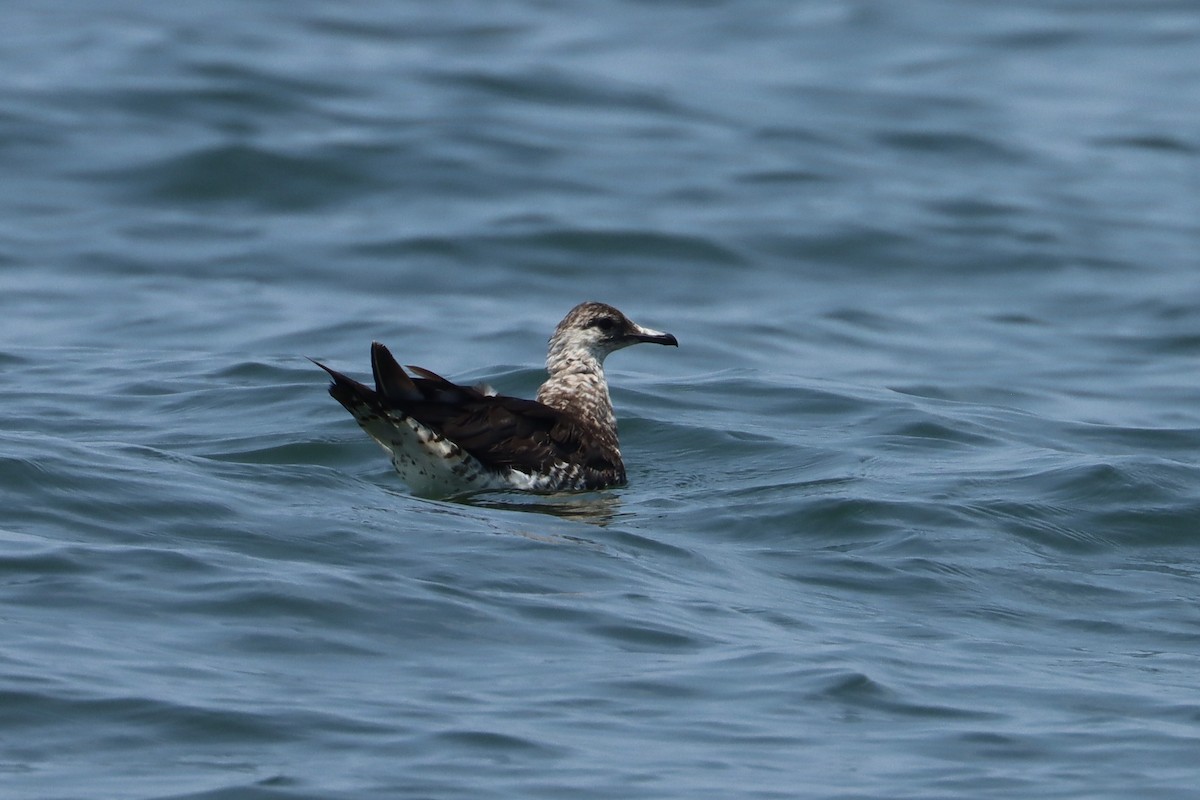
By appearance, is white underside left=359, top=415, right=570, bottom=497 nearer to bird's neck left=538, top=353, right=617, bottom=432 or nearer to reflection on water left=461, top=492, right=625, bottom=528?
reflection on water left=461, top=492, right=625, bottom=528

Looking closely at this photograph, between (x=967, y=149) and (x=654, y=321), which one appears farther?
(x=967, y=149)

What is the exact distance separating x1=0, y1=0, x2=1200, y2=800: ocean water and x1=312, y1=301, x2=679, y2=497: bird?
0.57 ft

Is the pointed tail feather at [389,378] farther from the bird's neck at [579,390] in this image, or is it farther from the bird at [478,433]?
the bird's neck at [579,390]

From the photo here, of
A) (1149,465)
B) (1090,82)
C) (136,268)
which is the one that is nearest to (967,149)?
(1090,82)

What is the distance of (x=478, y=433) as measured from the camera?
9711 mm

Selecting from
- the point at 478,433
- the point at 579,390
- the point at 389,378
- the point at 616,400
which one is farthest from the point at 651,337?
the point at 389,378

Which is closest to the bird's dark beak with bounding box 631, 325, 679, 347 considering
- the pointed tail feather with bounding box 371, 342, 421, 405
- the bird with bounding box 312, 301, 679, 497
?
the bird with bounding box 312, 301, 679, 497

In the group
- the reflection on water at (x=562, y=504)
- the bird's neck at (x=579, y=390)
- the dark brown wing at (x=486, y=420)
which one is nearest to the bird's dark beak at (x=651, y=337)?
the bird's neck at (x=579, y=390)

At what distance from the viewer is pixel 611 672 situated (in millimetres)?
6934

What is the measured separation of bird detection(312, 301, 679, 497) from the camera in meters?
9.27

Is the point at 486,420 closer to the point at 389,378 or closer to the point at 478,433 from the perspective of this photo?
the point at 478,433

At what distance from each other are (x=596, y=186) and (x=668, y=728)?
14.1 m

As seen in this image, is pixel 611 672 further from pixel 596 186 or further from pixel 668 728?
pixel 596 186

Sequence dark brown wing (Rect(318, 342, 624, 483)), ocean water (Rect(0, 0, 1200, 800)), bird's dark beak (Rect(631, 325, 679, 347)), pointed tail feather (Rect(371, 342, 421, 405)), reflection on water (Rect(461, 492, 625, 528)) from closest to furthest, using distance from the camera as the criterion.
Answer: ocean water (Rect(0, 0, 1200, 800)) → pointed tail feather (Rect(371, 342, 421, 405)) → dark brown wing (Rect(318, 342, 624, 483)) → reflection on water (Rect(461, 492, 625, 528)) → bird's dark beak (Rect(631, 325, 679, 347))
